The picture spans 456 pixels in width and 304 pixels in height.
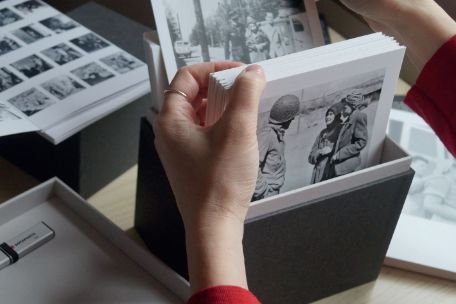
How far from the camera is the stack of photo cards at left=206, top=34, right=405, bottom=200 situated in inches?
24.5

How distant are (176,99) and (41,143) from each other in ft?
1.02

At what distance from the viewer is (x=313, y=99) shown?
651 mm

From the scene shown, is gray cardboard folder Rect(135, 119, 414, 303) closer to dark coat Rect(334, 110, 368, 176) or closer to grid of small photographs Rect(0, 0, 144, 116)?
dark coat Rect(334, 110, 368, 176)

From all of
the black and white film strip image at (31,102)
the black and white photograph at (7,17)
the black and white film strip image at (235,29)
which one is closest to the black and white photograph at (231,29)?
the black and white film strip image at (235,29)

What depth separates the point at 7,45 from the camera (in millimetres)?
918

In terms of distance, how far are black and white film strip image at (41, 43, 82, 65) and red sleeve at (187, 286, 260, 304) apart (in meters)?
0.49

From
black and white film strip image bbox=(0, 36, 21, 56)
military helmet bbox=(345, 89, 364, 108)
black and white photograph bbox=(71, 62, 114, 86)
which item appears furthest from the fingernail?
black and white film strip image bbox=(0, 36, 21, 56)

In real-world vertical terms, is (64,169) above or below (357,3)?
below

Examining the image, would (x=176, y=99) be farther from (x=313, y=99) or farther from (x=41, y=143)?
(x=41, y=143)

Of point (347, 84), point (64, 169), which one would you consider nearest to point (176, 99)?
point (347, 84)

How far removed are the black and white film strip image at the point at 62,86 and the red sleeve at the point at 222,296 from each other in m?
0.41

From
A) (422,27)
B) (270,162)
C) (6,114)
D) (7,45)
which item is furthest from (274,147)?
(7,45)

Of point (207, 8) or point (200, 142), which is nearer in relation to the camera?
point (200, 142)

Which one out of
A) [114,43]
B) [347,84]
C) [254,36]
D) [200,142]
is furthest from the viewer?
[114,43]
